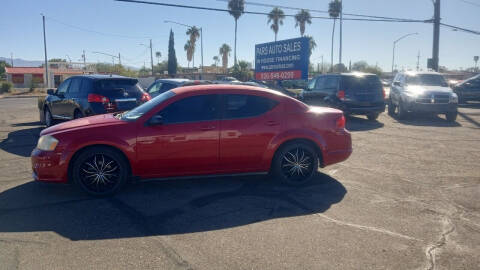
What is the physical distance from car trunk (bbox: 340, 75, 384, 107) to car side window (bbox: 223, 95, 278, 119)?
8.08 metres

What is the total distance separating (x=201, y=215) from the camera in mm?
4707

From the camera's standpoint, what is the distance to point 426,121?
14211 millimetres

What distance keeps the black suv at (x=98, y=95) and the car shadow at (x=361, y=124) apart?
22.0ft

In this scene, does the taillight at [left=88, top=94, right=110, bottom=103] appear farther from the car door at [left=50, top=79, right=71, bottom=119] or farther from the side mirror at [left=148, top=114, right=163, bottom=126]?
the side mirror at [left=148, top=114, right=163, bottom=126]

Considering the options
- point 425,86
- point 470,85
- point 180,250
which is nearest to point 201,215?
point 180,250

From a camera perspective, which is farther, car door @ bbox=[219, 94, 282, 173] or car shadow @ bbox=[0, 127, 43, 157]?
car shadow @ bbox=[0, 127, 43, 157]

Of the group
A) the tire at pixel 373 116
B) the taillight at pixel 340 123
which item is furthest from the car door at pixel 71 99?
the tire at pixel 373 116

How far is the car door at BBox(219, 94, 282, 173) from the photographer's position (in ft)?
18.5

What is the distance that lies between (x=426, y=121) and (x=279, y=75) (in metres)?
11.8

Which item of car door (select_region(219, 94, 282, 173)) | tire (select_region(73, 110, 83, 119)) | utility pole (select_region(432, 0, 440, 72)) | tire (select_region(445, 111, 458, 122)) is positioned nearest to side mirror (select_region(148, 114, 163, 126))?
car door (select_region(219, 94, 282, 173))

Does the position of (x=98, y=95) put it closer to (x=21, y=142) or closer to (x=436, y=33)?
(x=21, y=142)

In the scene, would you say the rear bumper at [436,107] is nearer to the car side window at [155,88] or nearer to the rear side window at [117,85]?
the car side window at [155,88]

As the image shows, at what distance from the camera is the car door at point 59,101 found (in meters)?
10.8

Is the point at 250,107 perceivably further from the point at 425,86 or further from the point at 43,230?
the point at 425,86
